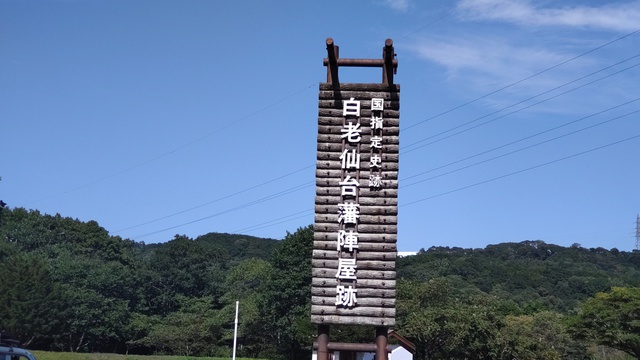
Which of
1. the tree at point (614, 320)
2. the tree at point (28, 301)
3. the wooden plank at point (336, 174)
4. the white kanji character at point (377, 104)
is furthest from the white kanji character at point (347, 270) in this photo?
the tree at point (28, 301)

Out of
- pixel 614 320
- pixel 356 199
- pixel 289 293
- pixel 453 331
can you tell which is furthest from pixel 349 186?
pixel 289 293

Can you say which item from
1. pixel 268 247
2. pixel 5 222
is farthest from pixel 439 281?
pixel 268 247

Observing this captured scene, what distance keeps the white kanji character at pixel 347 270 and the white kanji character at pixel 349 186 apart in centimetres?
111

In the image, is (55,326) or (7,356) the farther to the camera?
(55,326)

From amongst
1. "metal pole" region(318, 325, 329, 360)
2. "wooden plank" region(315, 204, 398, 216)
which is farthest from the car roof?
"wooden plank" region(315, 204, 398, 216)

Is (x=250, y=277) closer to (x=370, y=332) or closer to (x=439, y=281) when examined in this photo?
(x=439, y=281)

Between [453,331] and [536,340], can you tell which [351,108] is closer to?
[453,331]

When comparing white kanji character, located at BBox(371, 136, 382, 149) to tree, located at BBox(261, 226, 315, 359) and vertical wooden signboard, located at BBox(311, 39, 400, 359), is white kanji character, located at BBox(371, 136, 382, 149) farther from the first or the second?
tree, located at BBox(261, 226, 315, 359)

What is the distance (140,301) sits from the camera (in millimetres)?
64125

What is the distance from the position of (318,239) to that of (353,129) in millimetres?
1962

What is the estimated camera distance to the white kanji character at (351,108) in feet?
44.8

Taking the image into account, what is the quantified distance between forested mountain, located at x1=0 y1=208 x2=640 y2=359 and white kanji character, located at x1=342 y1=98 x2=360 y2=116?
2592cm

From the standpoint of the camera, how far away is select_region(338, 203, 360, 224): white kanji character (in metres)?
13.2

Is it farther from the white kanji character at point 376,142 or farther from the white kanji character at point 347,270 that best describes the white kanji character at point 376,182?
the white kanji character at point 347,270
